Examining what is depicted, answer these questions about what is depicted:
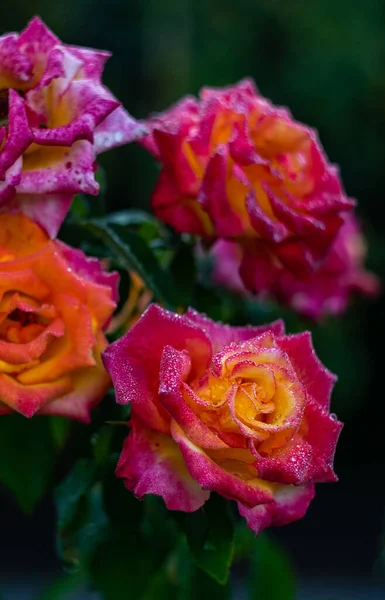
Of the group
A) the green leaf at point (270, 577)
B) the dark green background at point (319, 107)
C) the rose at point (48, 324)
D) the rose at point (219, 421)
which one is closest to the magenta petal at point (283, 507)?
the rose at point (219, 421)

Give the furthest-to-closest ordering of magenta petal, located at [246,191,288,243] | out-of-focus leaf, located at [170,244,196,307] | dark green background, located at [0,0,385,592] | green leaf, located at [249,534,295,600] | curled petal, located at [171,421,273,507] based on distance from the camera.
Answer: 1. dark green background, located at [0,0,385,592]
2. green leaf, located at [249,534,295,600]
3. out-of-focus leaf, located at [170,244,196,307]
4. magenta petal, located at [246,191,288,243]
5. curled petal, located at [171,421,273,507]

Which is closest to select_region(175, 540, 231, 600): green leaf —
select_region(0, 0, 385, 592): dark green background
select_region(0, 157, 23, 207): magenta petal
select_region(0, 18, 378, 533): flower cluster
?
select_region(0, 18, 378, 533): flower cluster

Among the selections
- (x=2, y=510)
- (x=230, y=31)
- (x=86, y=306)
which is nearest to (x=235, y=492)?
(x=86, y=306)

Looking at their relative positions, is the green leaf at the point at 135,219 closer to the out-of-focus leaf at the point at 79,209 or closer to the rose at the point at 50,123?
the out-of-focus leaf at the point at 79,209

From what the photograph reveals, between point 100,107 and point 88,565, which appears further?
point 88,565

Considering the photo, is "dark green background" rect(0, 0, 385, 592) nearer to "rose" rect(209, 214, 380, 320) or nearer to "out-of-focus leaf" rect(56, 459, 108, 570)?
"rose" rect(209, 214, 380, 320)

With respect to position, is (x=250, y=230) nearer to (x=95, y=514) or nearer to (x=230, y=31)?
(x=95, y=514)
